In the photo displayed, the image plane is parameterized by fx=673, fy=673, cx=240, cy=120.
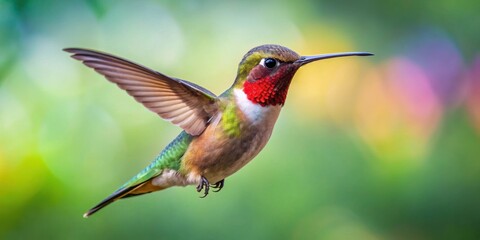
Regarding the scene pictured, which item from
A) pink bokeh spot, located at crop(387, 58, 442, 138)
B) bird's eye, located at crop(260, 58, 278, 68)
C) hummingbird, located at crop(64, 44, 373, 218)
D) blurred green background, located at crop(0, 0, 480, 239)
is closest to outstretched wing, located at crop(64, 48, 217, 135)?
hummingbird, located at crop(64, 44, 373, 218)

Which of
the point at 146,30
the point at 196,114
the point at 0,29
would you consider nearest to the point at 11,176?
the point at 0,29

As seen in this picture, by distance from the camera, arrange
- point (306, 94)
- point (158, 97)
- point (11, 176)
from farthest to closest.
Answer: point (306, 94)
point (11, 176)
point (158, 97)

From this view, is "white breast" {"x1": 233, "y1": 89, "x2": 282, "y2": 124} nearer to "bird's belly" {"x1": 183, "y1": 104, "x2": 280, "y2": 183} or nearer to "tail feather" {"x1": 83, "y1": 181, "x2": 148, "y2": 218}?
"bird's belly" {"x1": 183, "y1": 104, "x2": 280, "y2": 183}

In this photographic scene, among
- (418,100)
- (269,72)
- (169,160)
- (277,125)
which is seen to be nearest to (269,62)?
(269,72)

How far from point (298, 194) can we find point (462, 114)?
2.88 feet

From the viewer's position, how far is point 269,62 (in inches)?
38.5

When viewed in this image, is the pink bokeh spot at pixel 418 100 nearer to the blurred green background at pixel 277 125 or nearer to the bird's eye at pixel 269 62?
the blurred green background at pixel 277 125

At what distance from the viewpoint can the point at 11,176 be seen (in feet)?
8.97

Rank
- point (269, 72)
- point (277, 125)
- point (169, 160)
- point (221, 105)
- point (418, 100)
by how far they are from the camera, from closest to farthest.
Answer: point (269, 72)
point (221, 105)
point (169, 160)
point (277, 125)
point (418, 100)

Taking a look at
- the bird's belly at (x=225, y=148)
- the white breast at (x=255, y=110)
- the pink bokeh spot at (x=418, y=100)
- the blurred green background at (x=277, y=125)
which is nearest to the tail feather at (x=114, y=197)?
the bird's belly at (x=225, y=148)

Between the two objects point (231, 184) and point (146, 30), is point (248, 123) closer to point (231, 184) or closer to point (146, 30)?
point (231, 184)

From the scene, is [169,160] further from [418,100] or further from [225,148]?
[418,100]

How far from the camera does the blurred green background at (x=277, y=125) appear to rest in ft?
9.09

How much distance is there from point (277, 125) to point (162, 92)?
6.15 feet
